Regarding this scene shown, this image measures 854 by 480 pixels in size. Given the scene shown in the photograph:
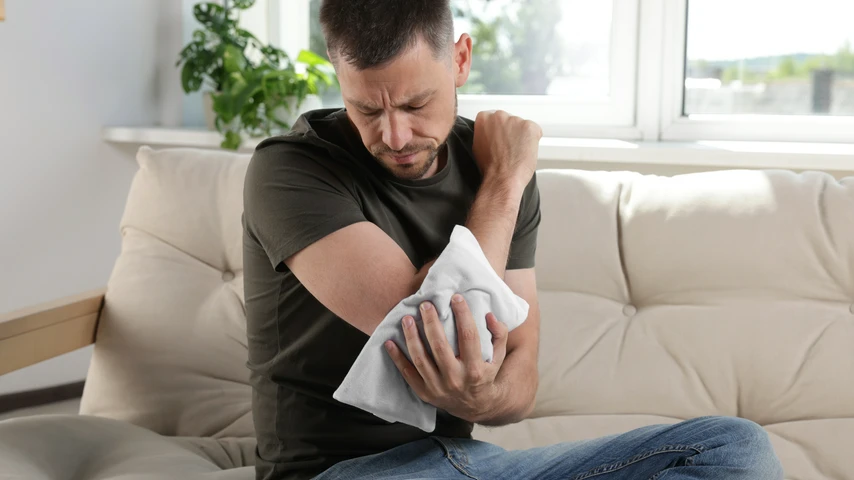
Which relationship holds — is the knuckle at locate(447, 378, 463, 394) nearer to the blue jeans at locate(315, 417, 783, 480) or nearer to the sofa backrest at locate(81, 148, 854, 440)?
the blue jeans at locate(315, 417, 783, 480)

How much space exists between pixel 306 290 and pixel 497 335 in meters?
0.32

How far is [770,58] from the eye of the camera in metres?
2.25

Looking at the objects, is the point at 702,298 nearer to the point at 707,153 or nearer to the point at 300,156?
the point at 707,153

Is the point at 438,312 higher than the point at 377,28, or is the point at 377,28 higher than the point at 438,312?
the point at 377,28

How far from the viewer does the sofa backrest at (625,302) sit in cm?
161

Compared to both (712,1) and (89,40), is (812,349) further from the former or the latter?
(89,40)

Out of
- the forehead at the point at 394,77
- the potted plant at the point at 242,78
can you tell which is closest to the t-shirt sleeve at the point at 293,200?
the forehead at the point at 394,77

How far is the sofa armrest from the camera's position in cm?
169

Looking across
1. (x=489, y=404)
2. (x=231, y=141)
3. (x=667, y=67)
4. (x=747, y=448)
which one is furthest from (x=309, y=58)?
(x=747, y=448)

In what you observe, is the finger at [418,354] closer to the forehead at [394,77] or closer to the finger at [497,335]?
the finger at [497,335]

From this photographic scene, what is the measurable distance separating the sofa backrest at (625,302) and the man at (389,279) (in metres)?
0.32

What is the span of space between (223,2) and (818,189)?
206 cm

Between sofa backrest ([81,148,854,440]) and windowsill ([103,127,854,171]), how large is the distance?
0.29 meters

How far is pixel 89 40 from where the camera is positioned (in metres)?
2.77
